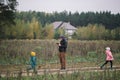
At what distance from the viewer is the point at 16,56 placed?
2764 cm

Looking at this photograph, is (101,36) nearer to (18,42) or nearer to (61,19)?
(18,42)

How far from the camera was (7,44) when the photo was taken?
30.7m

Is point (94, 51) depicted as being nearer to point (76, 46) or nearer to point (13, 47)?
point (76, 46)

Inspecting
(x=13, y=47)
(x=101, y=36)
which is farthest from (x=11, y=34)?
(x=13, y=47)

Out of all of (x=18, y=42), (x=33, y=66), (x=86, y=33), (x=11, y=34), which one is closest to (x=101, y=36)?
(x=86, y=33)

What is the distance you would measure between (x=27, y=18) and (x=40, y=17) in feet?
55.1

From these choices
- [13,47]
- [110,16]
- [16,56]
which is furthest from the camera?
[110,16]

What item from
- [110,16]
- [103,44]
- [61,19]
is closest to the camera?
[103,44]

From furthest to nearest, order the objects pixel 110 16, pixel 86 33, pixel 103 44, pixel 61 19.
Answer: pixel 61 19 < pixel 110 16 < pixel 86 33 < pixel 103 44

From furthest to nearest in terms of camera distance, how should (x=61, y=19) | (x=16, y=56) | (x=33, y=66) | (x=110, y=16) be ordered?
(x=61, y=19) < (x=110, y=16) < (x=16, y=56) < (x=33, y=66)

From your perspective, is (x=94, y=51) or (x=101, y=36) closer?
(x=94, y=51)

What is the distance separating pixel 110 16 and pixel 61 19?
3805 cm

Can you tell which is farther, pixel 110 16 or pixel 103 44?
pixel 110 16

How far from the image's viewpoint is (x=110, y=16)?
130250 millimetres
